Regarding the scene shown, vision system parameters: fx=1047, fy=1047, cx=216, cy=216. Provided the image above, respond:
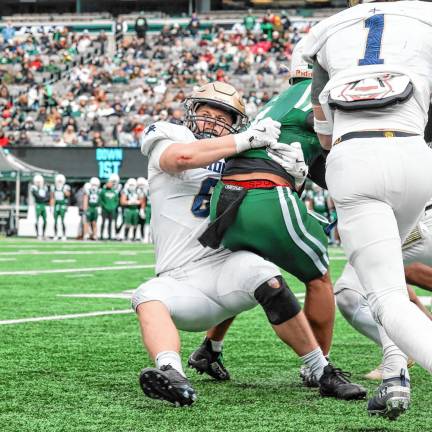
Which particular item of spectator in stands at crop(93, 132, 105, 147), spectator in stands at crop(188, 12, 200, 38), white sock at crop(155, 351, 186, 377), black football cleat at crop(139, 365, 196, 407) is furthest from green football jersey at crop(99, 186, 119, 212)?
black football cleat at crop(139, 365, 196, 407)

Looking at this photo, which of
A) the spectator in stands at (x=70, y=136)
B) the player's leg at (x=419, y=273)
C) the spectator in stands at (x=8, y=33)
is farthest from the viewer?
the spectator in stands at (x=8, y=33)

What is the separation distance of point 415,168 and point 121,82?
95.4ft

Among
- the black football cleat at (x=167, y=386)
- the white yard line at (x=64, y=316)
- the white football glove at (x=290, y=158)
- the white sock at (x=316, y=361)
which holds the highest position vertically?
the white football glove at (x=290, y=158)

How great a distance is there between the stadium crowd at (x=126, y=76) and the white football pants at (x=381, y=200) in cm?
2296

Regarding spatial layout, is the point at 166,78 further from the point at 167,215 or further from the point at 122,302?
the point at 167,215

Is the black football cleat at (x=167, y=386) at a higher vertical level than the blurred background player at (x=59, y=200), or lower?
higher

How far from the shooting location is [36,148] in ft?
85.6

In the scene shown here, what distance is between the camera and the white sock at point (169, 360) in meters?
3.73

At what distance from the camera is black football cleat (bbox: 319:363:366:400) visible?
3.95 meters

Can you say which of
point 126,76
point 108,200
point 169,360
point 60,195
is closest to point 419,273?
point 169,360

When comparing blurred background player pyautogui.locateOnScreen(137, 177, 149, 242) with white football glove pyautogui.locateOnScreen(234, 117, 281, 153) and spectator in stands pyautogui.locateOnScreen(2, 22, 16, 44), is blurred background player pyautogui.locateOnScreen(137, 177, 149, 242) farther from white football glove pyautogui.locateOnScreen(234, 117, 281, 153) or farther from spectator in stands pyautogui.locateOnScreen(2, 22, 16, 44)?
white football glove pyautogui.locateOnScreen(234, 117, 281, 153)

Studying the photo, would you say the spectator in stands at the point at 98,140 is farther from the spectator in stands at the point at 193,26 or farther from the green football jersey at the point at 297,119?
the green football jersey at the point at 297,119

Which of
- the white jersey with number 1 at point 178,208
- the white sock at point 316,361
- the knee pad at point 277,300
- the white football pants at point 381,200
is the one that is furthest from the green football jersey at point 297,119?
the white football pants at point 381,200

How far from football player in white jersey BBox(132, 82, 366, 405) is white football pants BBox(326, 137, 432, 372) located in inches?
32.1
